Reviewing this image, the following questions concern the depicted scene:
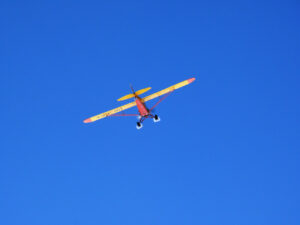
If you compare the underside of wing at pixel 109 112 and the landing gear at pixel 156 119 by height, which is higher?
the underside of wing at pixel 109 112

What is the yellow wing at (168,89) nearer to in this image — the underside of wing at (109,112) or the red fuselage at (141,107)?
the underside of wing at (109,112)

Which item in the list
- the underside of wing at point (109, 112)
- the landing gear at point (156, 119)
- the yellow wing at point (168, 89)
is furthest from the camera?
the underside of wing at point (109, 112)

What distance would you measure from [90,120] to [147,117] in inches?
458

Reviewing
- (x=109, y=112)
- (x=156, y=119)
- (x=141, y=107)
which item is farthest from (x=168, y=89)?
(x=109, y=112)

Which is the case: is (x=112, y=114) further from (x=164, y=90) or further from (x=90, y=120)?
(x=164, y=90)

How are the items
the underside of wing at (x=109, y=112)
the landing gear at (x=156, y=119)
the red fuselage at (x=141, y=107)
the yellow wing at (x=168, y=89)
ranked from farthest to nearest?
the underside of wing at (x=109, y=112), the yellow wing at (x=168, y=89), the landing gear at (x=156, y=119), the red fuselage at (x=141, y=107)

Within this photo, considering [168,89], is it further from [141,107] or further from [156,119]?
[141,107]

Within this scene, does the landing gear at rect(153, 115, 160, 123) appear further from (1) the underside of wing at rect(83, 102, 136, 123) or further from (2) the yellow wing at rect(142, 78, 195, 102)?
(1) the underside of wing at rect(83, 102, 136, 123)

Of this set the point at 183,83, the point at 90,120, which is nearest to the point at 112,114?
the point at 90,120

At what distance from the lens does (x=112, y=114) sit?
5178 cm

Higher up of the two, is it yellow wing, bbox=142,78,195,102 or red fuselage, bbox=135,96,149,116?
yellow wing, bbox=142,78,195,102

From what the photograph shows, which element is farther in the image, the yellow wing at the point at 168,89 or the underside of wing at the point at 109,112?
the underside of wing at the point at 109,112

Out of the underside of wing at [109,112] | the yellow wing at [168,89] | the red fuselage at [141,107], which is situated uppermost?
the underside of wing at [109,112]

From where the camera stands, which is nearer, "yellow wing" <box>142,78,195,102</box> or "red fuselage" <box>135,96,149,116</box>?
"red fuselage" <box>135,96,149,116</box>
